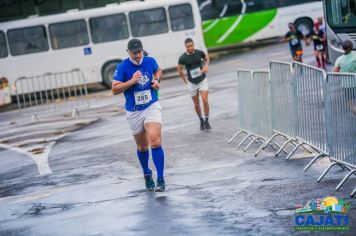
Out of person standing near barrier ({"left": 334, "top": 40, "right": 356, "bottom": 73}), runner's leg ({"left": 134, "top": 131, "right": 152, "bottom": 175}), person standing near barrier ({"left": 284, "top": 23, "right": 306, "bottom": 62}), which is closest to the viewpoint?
runner's leg ({"left": 134, "top": 131, "right": 152, "bottom": 175})

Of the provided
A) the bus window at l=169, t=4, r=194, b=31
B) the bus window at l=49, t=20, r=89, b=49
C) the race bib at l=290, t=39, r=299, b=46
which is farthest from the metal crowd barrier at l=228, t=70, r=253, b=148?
the bus window at l=49, t=20, r=89, b=49

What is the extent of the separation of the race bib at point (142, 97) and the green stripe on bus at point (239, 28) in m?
28.2

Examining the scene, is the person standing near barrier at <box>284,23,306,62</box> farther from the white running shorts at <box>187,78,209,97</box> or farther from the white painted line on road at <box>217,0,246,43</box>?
the white painted line on road at <box>217,0,246,43</box>

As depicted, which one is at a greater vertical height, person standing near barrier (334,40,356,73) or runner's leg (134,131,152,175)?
person standing near barrier (334,40,356,73)

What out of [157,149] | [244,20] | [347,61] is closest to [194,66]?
[347,61]

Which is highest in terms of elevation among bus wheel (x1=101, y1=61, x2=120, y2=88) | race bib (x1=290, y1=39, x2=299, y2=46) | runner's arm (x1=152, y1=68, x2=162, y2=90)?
runner's arm (x1=152, y1=68, x2=162, y2=90)

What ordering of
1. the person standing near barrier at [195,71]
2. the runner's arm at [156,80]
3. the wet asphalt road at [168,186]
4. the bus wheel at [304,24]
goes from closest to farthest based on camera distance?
the wet asphalt road at [168,186] → the runner's arm at [156,80] → the person standing near barrier at [195,71] → the bus wheel at [304,24]

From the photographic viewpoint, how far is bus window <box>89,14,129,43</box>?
34.5 m

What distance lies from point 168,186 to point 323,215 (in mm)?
3415

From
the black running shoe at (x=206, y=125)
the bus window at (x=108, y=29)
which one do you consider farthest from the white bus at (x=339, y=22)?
the bus window at (x=108, y=29)

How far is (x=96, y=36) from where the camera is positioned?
113 feet

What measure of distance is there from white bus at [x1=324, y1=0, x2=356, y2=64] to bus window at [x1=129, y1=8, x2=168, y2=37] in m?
12.3

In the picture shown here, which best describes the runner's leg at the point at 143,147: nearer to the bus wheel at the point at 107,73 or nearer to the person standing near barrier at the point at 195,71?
the person standing near barrier at the point at 195,71

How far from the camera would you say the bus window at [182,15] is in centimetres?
3456
